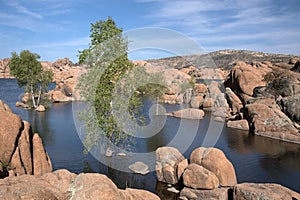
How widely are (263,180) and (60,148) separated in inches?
938

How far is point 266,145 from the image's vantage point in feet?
133

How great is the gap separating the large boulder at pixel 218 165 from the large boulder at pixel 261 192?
366 centimetres

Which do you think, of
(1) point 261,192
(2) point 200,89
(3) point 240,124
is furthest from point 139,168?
(2) point 200,89

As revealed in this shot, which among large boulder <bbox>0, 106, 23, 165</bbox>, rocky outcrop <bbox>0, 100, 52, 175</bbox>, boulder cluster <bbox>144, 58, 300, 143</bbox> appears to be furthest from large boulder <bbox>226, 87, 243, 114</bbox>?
large boulder <bbox>0, 106, 23, 165</bbox>

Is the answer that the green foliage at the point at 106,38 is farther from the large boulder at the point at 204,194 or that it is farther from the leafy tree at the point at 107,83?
the large boulder at the point at 204,194

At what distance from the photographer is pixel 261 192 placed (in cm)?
1759

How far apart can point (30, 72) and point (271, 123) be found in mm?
52376

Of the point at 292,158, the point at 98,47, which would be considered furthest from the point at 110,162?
the point at 292,158

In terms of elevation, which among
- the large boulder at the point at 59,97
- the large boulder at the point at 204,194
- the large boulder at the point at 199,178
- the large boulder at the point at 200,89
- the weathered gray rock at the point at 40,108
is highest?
the large boulder at the point at 200,89

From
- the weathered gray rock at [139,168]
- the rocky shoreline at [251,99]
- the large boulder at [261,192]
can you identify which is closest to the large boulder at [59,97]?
the rocky shoreline at [251,99]

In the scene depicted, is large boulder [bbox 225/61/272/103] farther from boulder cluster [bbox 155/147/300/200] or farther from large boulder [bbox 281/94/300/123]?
boulder cluster [bbox 155/147/300/200]

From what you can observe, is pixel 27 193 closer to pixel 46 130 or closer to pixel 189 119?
pixel 46 130

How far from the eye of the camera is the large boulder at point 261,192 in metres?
17.5

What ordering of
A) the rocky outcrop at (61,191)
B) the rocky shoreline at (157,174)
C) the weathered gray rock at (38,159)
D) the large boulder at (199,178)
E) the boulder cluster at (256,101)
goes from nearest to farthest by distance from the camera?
the rocky outcrop at (61,191) < the rocky shoreline at (157,174) < the large boulder at (199,178) < the weathered gray rock at (38,159) < the boulder cluster at (256,101)
